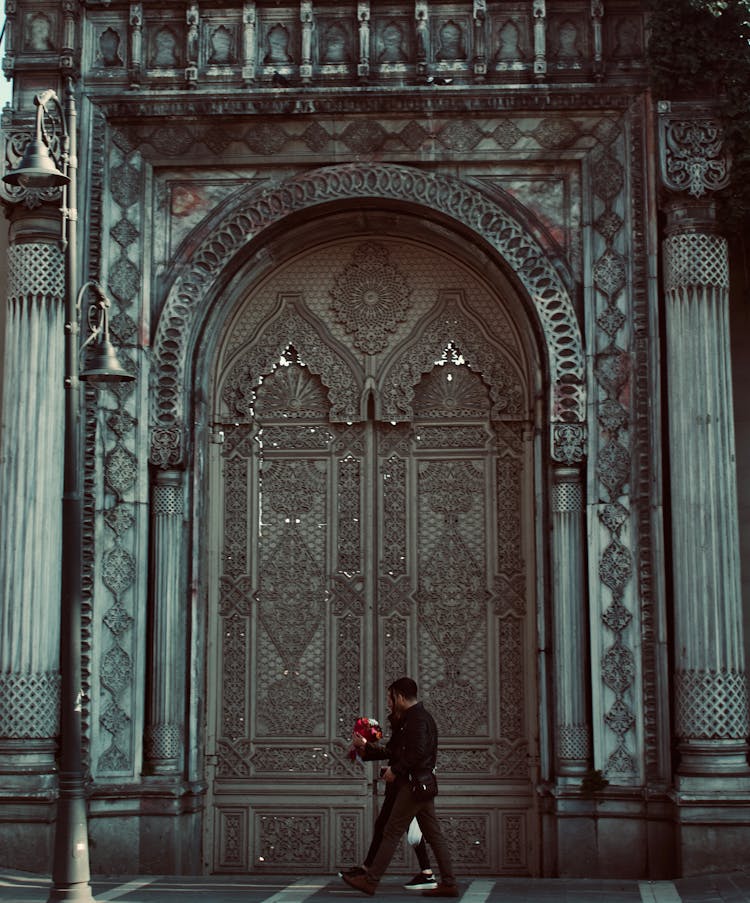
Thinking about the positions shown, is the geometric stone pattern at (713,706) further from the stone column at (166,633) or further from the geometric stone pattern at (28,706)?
the geometric stone pattern at (28,706)

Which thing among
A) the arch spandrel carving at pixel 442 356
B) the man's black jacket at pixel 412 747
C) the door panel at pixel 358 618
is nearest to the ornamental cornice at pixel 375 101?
the arch spandrel carving at pixel 442 356

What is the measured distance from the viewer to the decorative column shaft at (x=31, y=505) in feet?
39.5

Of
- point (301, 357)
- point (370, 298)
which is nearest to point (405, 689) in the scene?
point (301, 357)

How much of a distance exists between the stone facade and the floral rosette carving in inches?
1.1

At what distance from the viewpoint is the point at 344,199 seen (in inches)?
510

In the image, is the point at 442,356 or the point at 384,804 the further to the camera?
the point at 442,356

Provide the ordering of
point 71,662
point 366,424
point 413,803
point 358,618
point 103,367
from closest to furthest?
point 71,662 → point 103,367 → point 413,803 → point 358,618 → point 366,424

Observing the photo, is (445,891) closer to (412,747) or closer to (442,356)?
(412,747)

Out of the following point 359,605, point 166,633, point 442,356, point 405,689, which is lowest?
point 405,689

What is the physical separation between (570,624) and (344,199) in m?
4.09

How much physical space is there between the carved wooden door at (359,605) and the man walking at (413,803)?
1.99 meters

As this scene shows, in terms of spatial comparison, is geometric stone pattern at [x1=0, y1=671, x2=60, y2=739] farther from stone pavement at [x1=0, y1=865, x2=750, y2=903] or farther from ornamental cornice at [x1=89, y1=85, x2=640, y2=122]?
ornamental cornice at [x1=89, y1=85, x2=640, y2=122]

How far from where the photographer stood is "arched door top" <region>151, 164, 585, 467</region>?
12680 mm

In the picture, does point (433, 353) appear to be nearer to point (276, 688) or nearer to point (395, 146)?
point (395, 146)
